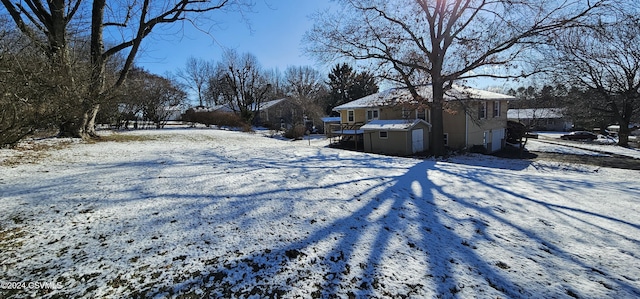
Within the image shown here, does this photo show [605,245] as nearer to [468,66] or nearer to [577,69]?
[468,66]

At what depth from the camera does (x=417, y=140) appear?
19.0 meters

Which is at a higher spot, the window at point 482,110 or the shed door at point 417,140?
the window at point 482,110

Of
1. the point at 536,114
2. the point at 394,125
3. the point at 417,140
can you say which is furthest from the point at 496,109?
the point at 536,114

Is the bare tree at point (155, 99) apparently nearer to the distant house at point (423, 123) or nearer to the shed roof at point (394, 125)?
the distant house at point (423, 123)

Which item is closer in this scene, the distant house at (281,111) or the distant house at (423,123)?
the distant house at (423,123)

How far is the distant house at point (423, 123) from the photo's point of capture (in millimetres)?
18234

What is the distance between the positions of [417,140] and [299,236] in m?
17.5

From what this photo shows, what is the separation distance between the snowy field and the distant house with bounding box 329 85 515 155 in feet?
41.1

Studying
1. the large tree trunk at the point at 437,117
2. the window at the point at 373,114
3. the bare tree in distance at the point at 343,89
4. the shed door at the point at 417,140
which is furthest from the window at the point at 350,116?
the bare tree in distance at the point at 343,89

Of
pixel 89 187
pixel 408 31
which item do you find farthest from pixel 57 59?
pixel 408 31

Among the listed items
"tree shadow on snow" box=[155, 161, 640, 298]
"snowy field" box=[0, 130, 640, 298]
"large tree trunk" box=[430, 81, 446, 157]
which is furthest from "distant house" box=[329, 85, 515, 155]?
"tree shadow on snow" box=[155, 161, 640, 298]

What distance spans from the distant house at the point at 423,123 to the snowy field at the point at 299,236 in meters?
12.5

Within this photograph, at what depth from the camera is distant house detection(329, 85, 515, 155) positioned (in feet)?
59.8

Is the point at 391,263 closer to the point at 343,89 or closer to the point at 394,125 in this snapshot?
the point at 394,125
